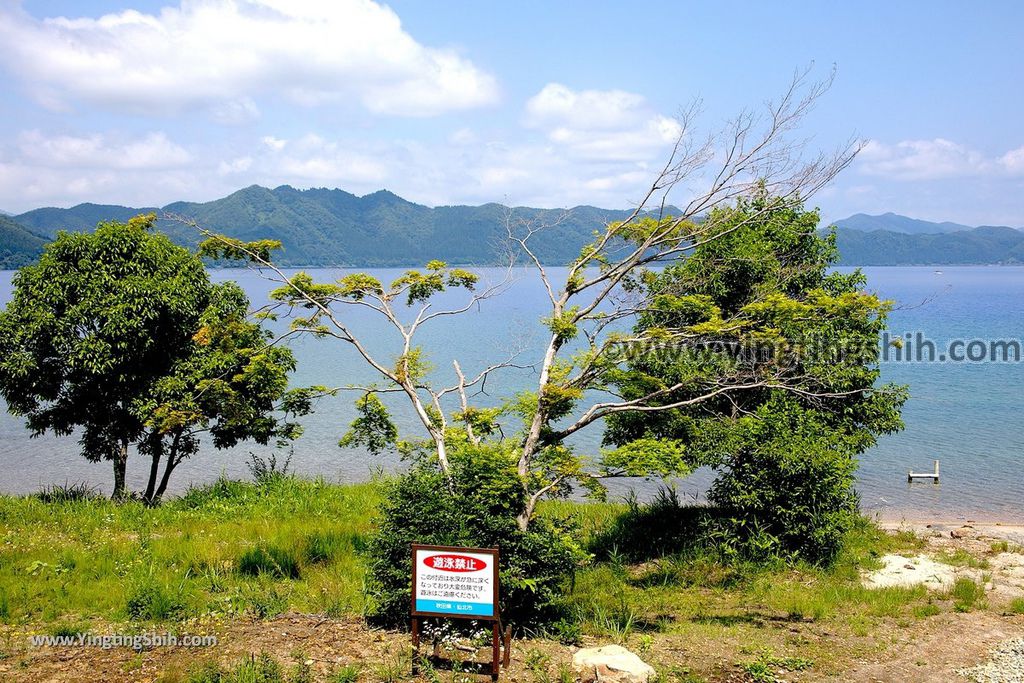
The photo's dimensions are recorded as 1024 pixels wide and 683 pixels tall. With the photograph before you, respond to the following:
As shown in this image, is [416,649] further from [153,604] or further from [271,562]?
[271,562]

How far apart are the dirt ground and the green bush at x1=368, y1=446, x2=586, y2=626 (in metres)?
0.53

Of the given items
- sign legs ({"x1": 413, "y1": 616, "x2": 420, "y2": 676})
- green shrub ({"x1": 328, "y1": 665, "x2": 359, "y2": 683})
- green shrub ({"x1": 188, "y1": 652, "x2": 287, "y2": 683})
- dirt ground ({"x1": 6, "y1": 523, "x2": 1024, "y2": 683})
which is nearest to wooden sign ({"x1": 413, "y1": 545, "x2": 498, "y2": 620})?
sign legs ({"x1": 413, "y1": 616, "x2": 420, "y2": 676})

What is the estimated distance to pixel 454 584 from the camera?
851cm

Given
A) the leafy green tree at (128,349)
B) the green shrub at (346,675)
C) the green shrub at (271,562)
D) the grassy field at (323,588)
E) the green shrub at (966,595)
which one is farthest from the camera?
the leafy green tree at (128,349)

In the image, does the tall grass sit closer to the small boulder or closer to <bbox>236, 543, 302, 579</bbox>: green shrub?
<bbox>236, 543, 302, 579</bbox>: green shrub

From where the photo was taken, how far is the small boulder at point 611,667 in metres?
8.24

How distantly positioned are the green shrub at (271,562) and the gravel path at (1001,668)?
9818 mm

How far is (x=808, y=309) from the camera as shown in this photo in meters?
13.1

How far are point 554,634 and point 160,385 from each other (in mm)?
11227

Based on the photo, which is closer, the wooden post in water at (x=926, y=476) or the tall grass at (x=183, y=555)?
the tall grass at (x=183, y=555)

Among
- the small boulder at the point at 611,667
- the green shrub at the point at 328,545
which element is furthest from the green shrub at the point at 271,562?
the small boulder at the point at 611,667

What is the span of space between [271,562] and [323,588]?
1.49 meters

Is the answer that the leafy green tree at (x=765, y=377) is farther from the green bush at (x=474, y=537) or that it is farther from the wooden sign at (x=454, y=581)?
the wooden sign at (x=454, y=581)

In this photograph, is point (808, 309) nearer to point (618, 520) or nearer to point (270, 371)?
point (618, 520)
